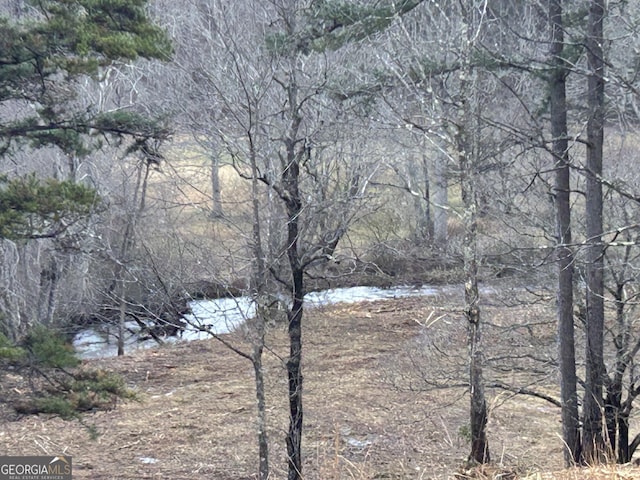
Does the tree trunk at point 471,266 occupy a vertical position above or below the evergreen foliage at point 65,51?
below

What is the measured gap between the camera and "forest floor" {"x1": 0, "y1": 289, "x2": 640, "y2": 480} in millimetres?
10156

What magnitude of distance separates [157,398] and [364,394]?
3.87 meters

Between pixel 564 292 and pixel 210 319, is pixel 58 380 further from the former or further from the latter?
pixel 210 319

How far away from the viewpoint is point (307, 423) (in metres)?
12.3

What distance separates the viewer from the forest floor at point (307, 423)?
10.2 metres

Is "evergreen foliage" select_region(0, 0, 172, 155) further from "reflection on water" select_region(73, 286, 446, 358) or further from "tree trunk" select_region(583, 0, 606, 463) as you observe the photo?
"reflection on water" select_region(73, 286, 446, 358)

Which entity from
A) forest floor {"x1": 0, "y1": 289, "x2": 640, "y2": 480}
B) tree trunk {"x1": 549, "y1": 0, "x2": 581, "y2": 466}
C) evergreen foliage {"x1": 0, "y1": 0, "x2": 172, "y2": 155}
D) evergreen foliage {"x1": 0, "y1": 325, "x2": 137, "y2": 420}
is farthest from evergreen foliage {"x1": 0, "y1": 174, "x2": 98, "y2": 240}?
tree trunk {"x1": 549, "y1": 0, "x2": 581, "y2": 466}

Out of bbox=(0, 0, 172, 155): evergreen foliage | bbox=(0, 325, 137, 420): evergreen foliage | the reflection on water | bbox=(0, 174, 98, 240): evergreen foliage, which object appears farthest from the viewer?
the reflection on water

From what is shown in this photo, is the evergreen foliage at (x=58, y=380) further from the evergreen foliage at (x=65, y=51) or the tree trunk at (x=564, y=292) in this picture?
the tree trunk at (x=564, y=292)

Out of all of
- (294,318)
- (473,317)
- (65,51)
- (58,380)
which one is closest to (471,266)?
(473,317)

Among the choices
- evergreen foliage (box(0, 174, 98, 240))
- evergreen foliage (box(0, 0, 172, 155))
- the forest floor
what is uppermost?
evergreen foliage (box(0, 0, 172, 155))

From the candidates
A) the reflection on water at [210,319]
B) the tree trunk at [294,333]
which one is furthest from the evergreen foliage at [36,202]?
the reflection on water at [210,319]

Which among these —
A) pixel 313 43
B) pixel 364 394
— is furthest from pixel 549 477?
pixel 364 394

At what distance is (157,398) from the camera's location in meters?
14.0
